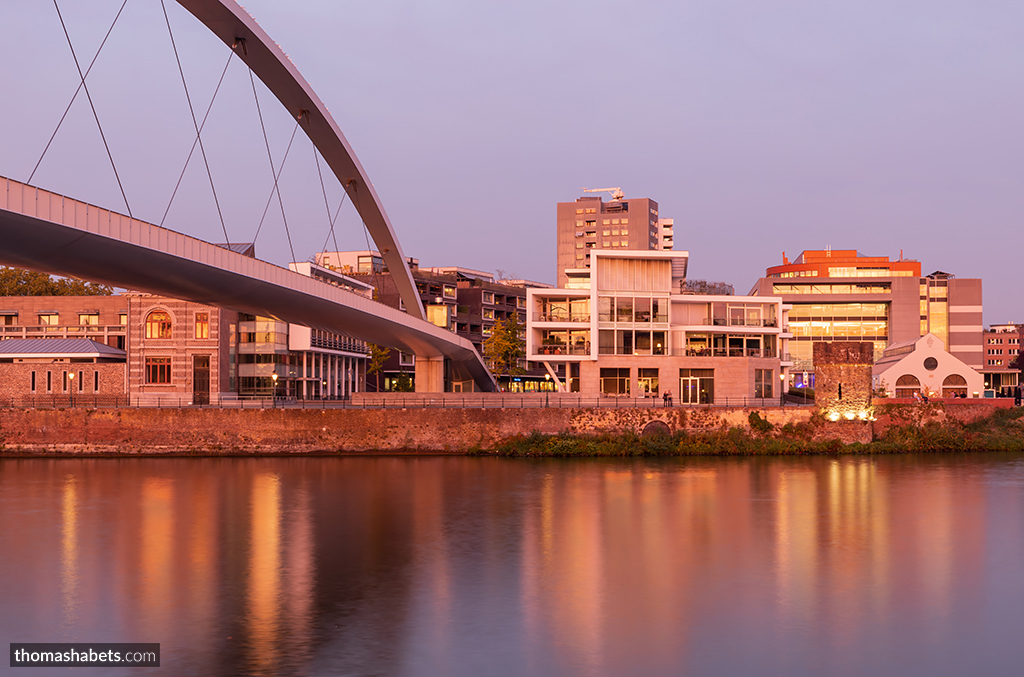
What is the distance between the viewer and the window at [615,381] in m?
56.0

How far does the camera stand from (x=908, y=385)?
66.6 meters

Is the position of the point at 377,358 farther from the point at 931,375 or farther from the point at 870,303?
the point at 870,303

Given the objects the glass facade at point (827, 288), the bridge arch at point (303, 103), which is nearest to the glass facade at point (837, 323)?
the glass facade at point (827, 288)

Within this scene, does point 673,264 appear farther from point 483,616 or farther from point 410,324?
point 483,616

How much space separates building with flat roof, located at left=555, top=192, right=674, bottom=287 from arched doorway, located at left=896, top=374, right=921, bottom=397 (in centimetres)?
7872

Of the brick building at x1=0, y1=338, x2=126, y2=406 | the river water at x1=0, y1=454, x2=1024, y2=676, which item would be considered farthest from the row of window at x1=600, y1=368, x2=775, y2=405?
the brick building at x1=0, y1=338, x2=126, y2=406

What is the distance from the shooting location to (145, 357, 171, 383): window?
2281 inches

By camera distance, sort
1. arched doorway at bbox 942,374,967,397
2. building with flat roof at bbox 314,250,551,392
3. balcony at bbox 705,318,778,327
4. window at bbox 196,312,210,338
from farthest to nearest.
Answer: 1. building with flat roof at bbox 314,250,551,392
2. arched doorway at bbox 942,374,967,397
3. balcony at bbox 705,318,778,327
4. window at bbox 196,312,210,338

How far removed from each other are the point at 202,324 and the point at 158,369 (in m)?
3.93

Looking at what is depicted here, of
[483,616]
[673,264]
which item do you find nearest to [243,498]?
[483,616]

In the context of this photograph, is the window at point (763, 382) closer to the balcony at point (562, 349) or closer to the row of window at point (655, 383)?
the row of window at point (655, 383)

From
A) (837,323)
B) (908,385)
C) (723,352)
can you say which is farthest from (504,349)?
(837,323)

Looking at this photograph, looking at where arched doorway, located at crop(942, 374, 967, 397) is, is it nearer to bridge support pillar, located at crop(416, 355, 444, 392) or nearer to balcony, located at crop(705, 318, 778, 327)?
balcony, located at crop(705, 318, 778, 327)

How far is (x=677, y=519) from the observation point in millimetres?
26812
